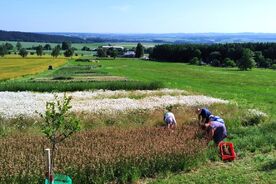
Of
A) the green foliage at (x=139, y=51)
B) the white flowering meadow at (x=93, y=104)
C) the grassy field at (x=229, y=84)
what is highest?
Result: the white flowering meadow at (x=93, y=104)

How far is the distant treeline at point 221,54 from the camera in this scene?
333 feet

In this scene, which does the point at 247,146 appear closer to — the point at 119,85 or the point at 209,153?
the point at 209,153

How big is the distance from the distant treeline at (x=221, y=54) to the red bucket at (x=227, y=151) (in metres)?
82.3

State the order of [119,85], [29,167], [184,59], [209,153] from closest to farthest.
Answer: [29,167] < [209,153] < [119,85] < [184,59]

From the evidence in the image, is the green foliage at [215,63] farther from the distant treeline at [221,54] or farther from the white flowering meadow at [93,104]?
the white flowering meadow at [93,104]

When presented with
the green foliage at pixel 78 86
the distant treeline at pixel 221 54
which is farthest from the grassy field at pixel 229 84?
the distant treeline at pixel 221 54

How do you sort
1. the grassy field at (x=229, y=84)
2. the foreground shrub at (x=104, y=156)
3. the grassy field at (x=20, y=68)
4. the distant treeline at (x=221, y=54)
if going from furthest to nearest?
the distant treeline at (x=221, y=54) < the grassy field at (x=20, y=68) < the grassy field at (x=229, y=84) < the foreground shrub at (x=104, y=156)

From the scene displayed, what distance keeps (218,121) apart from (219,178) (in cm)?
380

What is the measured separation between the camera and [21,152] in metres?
12.4

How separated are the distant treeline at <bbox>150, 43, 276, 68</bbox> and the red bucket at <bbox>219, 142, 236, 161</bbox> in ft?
270

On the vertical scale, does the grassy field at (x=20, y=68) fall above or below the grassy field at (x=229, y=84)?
below

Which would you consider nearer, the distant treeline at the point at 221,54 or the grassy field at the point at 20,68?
the grassy field at the point at 20,68

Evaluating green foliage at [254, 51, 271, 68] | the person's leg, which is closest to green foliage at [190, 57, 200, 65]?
green foliage at [254, 51, 271, 68]

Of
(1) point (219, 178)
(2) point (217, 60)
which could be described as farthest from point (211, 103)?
(2) point (217, 60)
